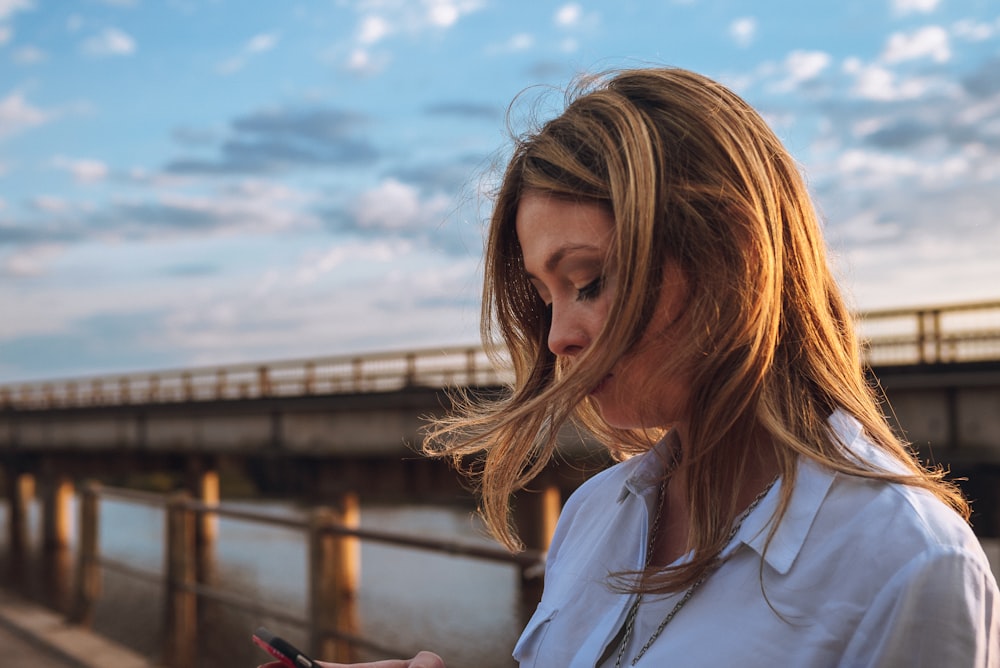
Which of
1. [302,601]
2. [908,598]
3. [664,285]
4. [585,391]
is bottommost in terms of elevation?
[302,601]

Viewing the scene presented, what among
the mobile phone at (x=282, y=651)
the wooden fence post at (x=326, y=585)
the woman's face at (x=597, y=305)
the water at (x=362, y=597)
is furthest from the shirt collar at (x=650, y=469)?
the wooden fence post at (x=326, y=585)

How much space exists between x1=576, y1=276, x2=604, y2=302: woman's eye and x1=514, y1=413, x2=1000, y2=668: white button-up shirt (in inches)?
15.8

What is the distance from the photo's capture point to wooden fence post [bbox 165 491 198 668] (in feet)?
29.6

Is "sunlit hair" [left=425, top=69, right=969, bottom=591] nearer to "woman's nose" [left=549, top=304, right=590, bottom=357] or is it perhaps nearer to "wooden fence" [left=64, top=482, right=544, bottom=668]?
"woman's nose" [left=549, top=304, right=590, bottom=357]

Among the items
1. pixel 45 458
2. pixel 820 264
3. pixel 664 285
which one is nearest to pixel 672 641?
pixel 664 285

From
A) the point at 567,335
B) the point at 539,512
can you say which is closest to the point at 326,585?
the point at 567,335

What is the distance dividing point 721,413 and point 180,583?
8.64 meters

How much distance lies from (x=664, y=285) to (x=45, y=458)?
135 feet

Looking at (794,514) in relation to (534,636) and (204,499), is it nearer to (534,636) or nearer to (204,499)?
(534,636)

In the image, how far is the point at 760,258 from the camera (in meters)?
1.49

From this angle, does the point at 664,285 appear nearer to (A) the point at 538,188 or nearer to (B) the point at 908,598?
(A) the point at 538,188

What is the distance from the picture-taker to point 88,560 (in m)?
11.1

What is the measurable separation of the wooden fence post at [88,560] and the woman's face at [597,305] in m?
10.1

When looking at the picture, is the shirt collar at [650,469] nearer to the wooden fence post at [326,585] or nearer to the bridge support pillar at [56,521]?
the wooden fence post at [326,585]
